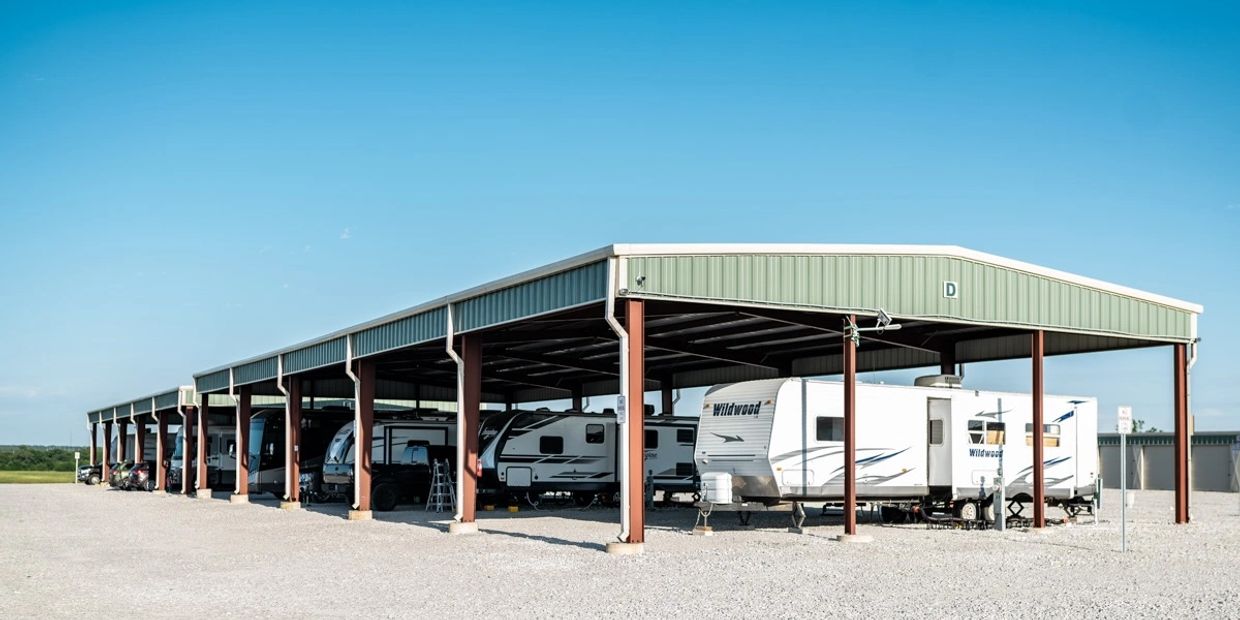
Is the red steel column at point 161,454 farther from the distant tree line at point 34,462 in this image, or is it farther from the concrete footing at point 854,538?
the distant tree line at point 34,462

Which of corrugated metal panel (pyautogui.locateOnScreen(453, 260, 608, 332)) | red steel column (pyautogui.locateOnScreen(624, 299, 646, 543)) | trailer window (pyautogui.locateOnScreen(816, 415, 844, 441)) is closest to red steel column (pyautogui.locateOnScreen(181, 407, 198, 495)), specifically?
corrugated metal panel (pyautogui.locateOnScreen(453, 260, 608, 332))

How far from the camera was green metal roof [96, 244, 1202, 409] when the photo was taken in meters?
19.1

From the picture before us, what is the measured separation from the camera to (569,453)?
104 feet

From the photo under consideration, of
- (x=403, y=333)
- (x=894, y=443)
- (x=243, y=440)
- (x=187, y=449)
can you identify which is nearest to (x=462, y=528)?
(x=403, y=333)

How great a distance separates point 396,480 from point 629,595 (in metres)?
19.2

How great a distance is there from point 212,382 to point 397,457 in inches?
461

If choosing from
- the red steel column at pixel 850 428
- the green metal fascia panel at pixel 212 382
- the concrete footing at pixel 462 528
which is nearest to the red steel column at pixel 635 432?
the red steel column at pixel 850 428

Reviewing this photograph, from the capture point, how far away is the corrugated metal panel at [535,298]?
19.0 meters

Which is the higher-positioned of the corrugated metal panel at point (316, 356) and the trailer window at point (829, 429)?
the corrugated metal panel at point (316, 356)

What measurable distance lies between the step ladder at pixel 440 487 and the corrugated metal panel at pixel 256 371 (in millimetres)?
6016

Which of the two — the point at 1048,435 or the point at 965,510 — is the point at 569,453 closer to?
the point at 965,510

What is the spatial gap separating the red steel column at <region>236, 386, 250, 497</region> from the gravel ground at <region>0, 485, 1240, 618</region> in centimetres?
1080

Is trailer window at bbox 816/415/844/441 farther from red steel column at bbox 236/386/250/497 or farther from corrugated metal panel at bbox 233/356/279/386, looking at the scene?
red steel column at bbox 236/386/250/497

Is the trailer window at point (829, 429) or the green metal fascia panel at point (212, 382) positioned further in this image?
the green metal fascia panel at point (212, 382)
